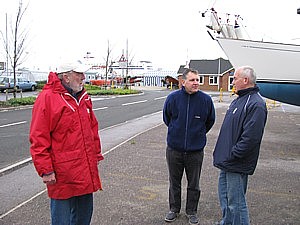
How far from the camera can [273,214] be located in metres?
4.74

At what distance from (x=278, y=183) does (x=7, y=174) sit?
4.65 m

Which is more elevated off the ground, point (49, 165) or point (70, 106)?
point (70, 106)

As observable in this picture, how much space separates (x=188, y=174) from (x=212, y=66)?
2334 inches

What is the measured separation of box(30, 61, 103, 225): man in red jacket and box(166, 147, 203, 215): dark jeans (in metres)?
1.34

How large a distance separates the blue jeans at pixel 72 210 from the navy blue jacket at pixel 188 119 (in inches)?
54.3

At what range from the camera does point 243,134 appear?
372cm

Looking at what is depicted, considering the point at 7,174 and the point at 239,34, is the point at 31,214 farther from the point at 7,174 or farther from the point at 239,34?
the point at 239,34

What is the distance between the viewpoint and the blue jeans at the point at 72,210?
3453 mm

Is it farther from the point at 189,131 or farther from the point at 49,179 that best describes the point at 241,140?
the point at 49,179

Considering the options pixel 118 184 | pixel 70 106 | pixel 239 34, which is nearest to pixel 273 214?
pixel 118 184

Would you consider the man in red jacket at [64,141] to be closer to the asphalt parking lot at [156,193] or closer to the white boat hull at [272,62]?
the asphalt parking lot at [156,193]

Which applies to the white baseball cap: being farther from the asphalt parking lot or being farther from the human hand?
the asphalt parking lot

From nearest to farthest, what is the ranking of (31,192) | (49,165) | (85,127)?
(49,165)
(85,127)
(31,192)

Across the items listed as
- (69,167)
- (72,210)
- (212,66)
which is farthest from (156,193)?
(212,66)
